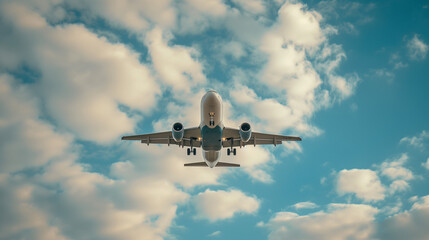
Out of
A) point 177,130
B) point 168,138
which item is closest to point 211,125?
point 177,130

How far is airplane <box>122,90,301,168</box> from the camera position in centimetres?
3077

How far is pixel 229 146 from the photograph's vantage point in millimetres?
41156

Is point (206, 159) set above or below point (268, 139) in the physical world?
below

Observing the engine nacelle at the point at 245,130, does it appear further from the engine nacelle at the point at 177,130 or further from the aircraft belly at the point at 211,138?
the engine nacelle at the point at 177,130

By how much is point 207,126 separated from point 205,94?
3577 mm

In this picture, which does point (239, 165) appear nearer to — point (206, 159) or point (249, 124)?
point (206, 159)

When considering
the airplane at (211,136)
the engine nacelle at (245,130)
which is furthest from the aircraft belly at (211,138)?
the engine nacelle at (245,130)

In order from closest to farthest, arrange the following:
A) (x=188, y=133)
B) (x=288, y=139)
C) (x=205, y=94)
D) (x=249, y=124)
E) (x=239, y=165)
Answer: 1. (x=205, y=94)
2. (x=249, y=124)
3. (x=188, y=133)
4. (x=288, y=139)
5. (x=239, y=165)

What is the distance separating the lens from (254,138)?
128 feet

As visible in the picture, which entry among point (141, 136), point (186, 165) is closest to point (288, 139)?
Answer: point (186, 165)

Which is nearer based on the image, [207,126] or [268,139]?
[207,126]

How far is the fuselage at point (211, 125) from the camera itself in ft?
99.1

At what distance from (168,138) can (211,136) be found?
7076 mm

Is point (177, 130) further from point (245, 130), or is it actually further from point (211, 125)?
point (245, 130)
